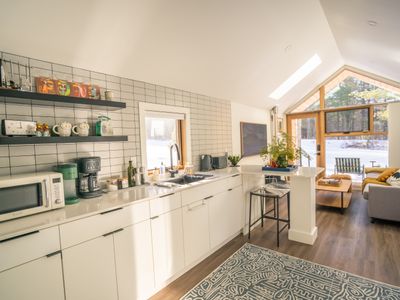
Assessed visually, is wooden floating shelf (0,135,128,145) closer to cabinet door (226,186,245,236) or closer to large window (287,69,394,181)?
cabinet door (226,186,245,236)

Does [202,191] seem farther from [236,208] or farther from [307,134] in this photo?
[307,134]

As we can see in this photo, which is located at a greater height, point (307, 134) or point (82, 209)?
point (307, 134)

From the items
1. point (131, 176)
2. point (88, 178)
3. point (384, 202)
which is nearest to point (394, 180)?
point (384, 202)

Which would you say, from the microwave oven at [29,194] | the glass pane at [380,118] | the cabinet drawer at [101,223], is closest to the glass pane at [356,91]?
the glass pane at [380,118]

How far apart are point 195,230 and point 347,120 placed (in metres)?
5.31

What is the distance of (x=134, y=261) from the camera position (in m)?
1.76

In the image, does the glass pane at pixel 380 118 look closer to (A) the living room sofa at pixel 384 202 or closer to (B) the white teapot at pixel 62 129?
(A) the living room sofa at pixel 384 202

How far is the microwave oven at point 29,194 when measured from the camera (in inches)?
53.4

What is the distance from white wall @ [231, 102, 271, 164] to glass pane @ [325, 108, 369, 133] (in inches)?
72.0

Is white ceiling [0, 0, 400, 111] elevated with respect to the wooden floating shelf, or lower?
elevated

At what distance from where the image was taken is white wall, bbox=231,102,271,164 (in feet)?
13.7

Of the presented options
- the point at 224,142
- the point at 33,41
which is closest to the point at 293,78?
the point at 224,142

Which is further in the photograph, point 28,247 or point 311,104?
point 311,104

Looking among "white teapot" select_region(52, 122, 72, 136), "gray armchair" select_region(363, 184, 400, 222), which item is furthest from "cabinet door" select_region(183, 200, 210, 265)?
"gray armchair" select_region(363, 184, 400, 222)
